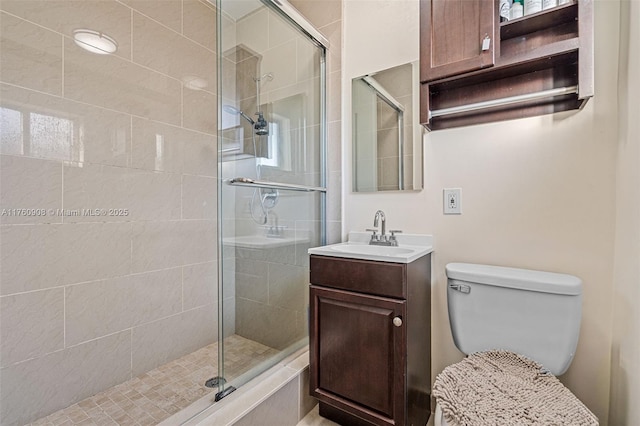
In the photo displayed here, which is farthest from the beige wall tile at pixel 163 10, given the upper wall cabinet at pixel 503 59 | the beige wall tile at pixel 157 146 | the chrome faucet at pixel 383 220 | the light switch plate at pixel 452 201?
the light switch plate at pixel 452 201

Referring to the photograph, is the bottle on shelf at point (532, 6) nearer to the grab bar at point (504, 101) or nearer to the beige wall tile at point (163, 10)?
the grab bar at point (504, 101)

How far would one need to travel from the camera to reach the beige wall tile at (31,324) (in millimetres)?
1269

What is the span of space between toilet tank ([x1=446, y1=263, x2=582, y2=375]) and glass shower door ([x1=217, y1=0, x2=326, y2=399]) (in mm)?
822

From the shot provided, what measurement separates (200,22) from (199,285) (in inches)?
74.4

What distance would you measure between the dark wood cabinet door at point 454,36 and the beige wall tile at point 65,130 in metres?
1.67

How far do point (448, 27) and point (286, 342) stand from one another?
5.73 feet

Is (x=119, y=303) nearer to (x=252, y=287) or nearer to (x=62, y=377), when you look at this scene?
(x=62, y=377)

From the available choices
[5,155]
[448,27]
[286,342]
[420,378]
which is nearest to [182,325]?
[286,342]

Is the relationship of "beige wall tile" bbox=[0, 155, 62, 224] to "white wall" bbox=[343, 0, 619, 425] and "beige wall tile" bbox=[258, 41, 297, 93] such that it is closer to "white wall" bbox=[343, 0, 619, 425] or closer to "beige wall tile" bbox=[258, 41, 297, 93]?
"beige wall tile" bbox=[258, 41, 297, 93]

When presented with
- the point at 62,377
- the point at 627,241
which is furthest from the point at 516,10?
the point at 62,377

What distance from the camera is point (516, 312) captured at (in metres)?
1.13

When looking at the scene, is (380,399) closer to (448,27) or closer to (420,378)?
(420,378)

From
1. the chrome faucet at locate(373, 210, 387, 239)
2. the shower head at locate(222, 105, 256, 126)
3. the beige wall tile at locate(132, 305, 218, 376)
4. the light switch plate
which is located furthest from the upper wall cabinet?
the beige wall tile at locate(132, 305, 218, 376)

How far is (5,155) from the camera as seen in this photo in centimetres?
127
